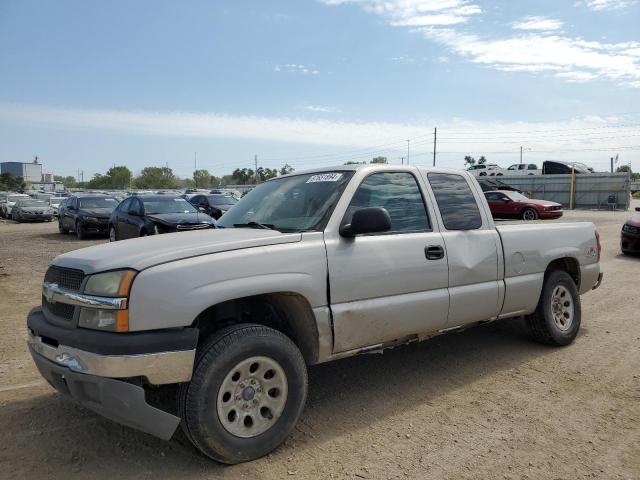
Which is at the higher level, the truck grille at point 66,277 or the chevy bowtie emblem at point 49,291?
the truck grille at point 66,277

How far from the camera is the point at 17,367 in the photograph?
484cm

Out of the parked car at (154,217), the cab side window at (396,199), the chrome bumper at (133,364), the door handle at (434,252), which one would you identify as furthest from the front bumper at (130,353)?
the parked car at (154,217)

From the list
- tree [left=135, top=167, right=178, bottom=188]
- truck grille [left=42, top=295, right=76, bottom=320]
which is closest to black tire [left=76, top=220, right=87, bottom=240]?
truck grille [left=42, top=295, right=76, bottom=320]

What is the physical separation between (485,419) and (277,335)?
1.69 m

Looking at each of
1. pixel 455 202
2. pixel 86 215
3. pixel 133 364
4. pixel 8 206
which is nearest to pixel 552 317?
pixel 455 202

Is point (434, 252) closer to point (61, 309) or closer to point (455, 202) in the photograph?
point (455, 202)

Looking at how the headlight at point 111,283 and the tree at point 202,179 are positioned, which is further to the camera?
the tree at point 202,179

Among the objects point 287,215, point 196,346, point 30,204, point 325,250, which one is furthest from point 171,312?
point 30,204

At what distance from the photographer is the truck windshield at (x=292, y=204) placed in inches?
150

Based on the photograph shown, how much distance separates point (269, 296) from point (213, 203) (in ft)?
57.8

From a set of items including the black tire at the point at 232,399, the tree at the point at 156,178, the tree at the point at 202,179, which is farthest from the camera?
the tree at the point at 202,179

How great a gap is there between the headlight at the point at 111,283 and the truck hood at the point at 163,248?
4 cm

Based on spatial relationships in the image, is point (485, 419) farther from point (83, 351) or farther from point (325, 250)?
point (83, 351)

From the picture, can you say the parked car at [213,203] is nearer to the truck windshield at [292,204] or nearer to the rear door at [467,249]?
the truck windshield at [292,204]
